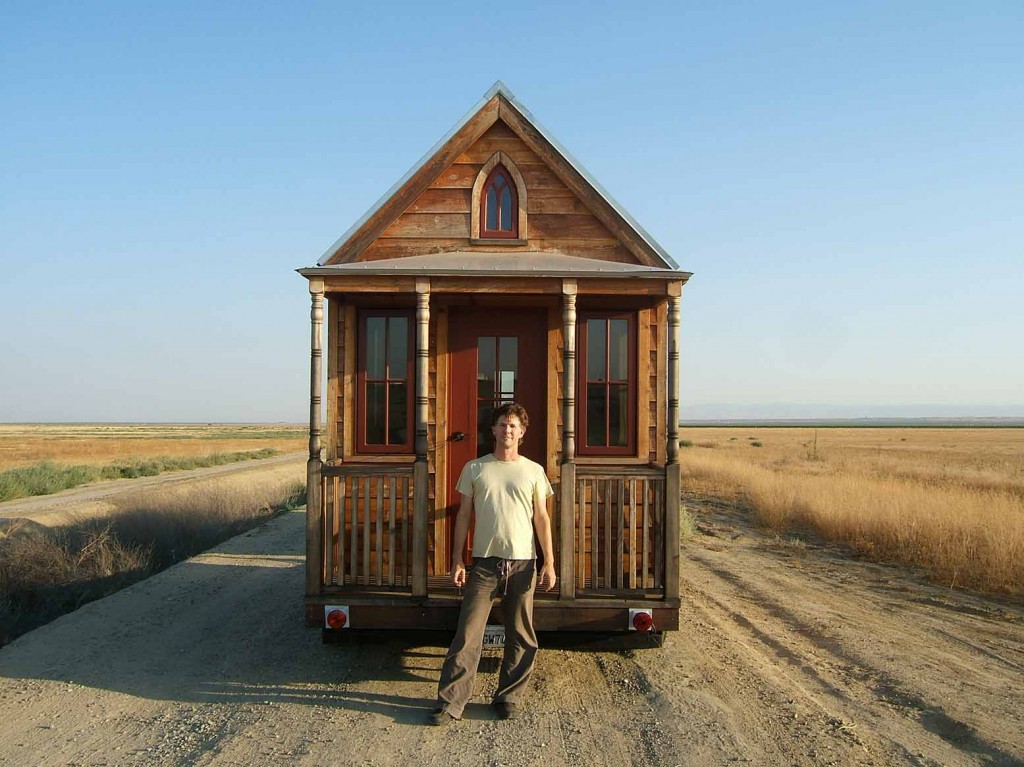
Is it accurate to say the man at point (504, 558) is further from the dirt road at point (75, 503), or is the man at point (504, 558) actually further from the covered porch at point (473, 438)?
the dirt road at point (75, 503)

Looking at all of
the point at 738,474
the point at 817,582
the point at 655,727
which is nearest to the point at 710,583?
the point at 817,582

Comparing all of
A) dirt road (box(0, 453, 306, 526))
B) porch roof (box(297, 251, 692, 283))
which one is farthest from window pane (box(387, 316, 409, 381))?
dirt road (box(0, 453, 306, 526))

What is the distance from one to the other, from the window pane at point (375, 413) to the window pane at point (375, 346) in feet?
0.37

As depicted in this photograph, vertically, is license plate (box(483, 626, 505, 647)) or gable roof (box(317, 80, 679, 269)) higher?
gable roof (box(317, 80, 679, 269))

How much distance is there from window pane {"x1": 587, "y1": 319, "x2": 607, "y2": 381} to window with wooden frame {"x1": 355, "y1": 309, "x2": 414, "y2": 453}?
155 centimetres

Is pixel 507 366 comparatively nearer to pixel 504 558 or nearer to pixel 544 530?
pixel 544 530

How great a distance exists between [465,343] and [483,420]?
27.8 inches

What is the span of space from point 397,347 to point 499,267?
130cm

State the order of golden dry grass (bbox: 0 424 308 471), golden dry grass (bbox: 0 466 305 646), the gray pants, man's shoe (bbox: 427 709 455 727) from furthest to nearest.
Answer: golden dry grass (bbox: 0 424 308 471) < golden dry grass (bbox: 0 466 305 646) < the gray pants < man's shoe (bbox: 427 709 455 727)

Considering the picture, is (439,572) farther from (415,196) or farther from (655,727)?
(415,196)

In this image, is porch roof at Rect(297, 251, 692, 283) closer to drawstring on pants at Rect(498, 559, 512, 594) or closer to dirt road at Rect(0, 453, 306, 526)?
drawstring on pants at Rect(498, 559, 512, 594)

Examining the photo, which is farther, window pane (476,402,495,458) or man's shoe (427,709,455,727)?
window pane (476,402,495,458)

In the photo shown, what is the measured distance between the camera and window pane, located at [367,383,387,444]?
6.88 metres

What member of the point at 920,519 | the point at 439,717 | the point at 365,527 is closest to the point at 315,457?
the point at 365,527
